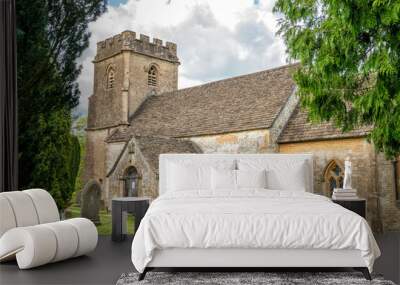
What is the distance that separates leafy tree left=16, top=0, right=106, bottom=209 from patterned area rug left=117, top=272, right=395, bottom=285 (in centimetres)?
382

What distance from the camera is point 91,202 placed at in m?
7.62

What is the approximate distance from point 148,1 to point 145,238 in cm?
522

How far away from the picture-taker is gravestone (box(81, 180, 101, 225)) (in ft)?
24.6

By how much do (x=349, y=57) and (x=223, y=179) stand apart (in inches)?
86.0

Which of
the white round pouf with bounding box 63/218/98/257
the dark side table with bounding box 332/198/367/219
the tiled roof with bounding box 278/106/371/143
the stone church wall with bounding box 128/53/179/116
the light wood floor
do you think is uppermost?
the stone church wall with bounding box 128/53/179/116

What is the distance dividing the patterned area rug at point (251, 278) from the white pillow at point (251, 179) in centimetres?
153

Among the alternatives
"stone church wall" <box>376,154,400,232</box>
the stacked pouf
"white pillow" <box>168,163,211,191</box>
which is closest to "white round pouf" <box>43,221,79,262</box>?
the stacked pouf

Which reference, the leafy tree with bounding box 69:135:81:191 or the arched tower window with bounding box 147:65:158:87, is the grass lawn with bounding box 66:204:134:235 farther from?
the arched tower window with bounding box 147:65:158:87

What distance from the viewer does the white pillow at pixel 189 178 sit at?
5594 millimetres

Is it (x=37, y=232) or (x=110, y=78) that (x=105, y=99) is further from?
(x=37, y=232)

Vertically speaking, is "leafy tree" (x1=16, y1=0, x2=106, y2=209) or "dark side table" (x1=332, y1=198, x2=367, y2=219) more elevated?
"leafy tree" (x1=16, y1=0, x2=106, y2=209)

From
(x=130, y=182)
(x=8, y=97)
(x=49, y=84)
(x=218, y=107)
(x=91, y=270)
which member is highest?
(x=49, y=84)

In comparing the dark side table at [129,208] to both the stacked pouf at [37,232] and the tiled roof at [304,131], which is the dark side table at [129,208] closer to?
the stacked pouf at [37,232]

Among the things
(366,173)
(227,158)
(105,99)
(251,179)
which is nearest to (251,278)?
(251,179)
